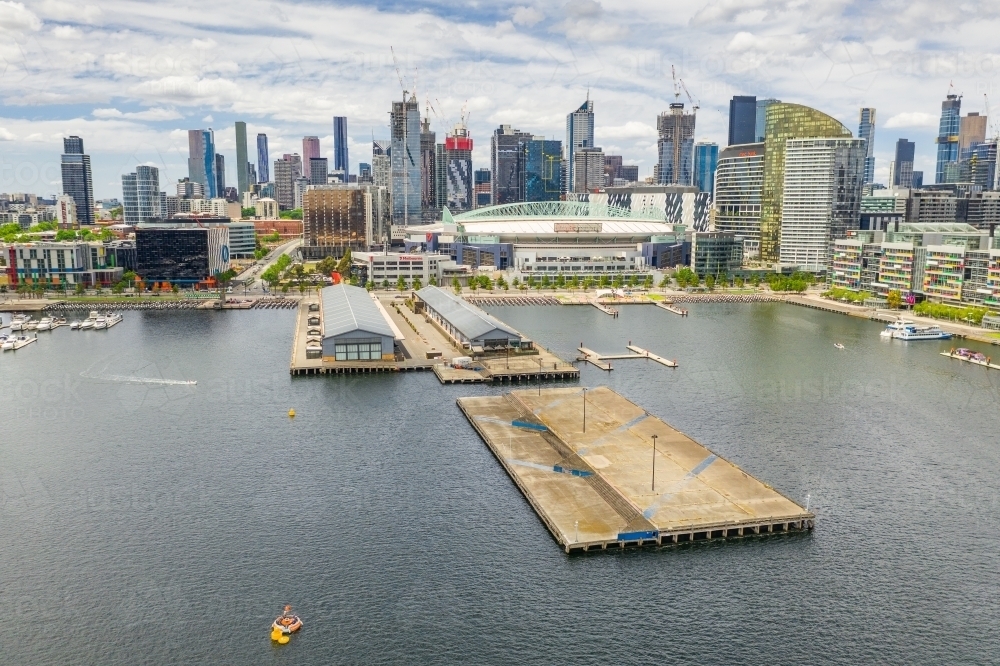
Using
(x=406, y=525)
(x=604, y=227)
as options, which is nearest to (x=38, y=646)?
(x=406, y=525)

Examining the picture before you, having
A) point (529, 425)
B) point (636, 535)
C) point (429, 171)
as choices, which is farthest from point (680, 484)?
point (429, 171)

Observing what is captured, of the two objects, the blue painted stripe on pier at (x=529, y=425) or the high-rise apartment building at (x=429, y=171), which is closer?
the blue painted stripe on pier at (x=529, y=425)

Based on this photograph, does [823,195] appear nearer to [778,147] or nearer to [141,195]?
[778,147]

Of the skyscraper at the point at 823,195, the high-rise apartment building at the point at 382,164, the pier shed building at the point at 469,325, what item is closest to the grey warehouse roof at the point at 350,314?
the pier shed building at the point at 469,325

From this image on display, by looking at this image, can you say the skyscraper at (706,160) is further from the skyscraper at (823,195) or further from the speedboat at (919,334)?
the speedboat at (919,334)

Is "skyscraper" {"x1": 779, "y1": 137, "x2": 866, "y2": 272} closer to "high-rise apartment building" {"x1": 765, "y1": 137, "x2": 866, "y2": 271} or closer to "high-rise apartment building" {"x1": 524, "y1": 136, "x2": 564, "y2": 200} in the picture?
"high-rise apartment building" {"x1": 765, "y1": 137, "x2": 866, "y2": 271}

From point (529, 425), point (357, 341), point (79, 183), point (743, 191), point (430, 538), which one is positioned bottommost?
point (430, 538)
